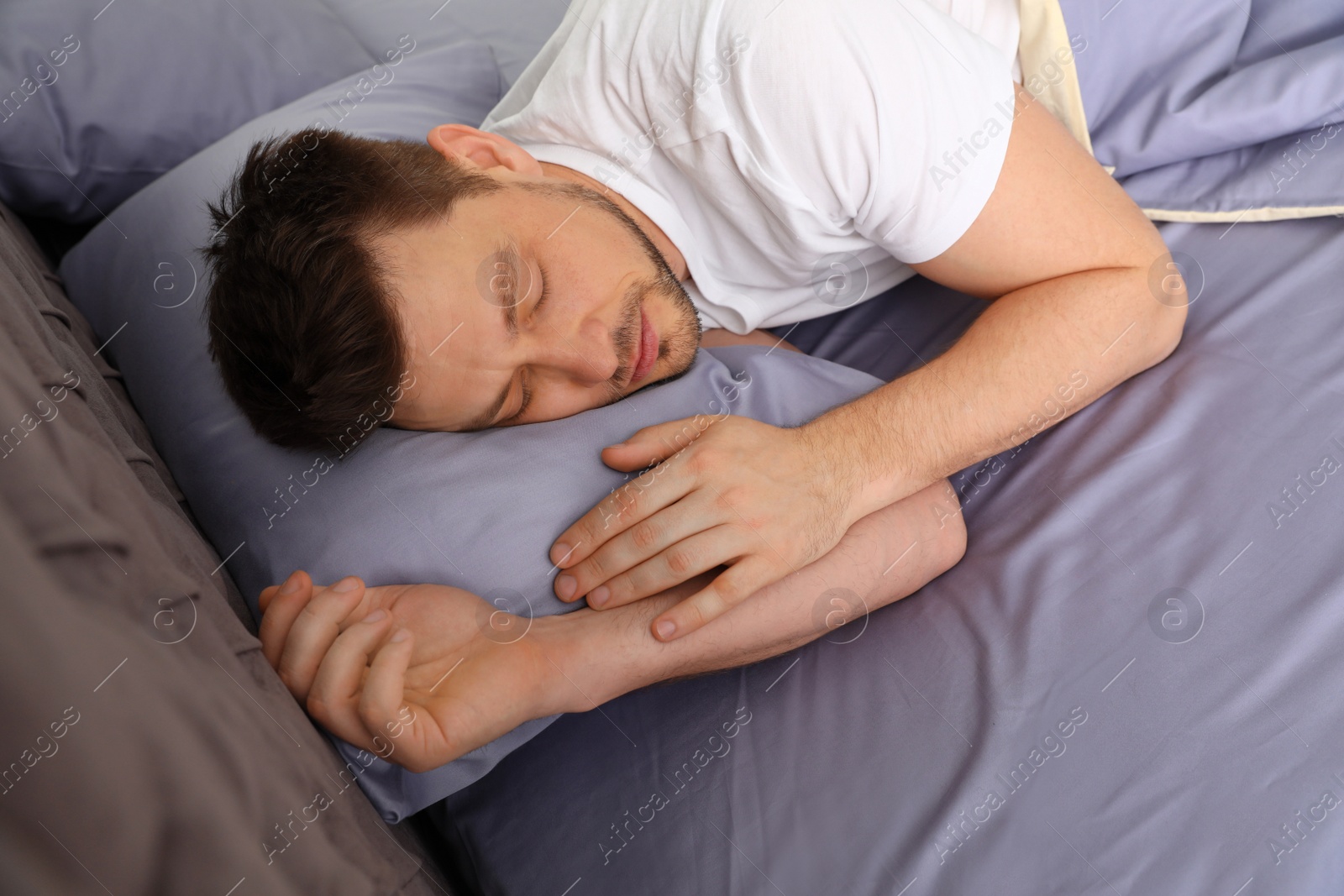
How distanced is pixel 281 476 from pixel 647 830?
0.60 m

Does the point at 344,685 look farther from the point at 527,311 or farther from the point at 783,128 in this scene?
the point at 783,128

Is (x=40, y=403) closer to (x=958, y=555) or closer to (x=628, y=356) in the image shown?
(x=628, y=356)

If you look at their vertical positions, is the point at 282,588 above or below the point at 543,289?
below

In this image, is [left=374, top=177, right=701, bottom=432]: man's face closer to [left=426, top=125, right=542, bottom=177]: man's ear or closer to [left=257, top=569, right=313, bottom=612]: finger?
[left=426, top=125, right=542, bottom=177]: man's ear

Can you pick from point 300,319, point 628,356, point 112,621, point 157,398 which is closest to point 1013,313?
point 628,356

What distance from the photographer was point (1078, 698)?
0.84 m

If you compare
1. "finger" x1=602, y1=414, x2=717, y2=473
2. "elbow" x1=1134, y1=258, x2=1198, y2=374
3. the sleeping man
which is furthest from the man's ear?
"elbow" x1=1134, y1=258, x2=1198, y2=374

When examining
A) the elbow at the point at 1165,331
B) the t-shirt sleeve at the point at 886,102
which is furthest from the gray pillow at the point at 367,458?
the elbow at the point at 1165,331

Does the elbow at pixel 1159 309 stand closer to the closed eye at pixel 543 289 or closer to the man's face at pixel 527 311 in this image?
the man's face at pixel 527 311

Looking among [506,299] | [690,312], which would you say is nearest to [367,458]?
[506,299]

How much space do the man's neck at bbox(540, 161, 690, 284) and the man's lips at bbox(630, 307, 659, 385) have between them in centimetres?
17

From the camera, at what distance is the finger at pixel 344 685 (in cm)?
79

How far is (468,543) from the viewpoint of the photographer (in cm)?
93

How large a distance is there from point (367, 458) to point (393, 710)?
0.35 m
